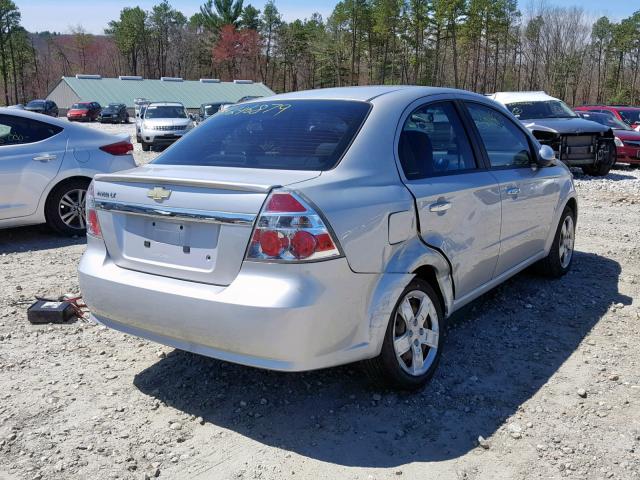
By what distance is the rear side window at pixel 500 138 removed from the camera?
4.36 metres

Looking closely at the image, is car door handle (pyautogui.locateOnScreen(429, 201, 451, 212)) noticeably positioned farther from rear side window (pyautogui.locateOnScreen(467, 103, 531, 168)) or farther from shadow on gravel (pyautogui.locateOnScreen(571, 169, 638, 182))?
shadow on gravel (pyautogui.locateOnScreen(571, 169, 638, 182))

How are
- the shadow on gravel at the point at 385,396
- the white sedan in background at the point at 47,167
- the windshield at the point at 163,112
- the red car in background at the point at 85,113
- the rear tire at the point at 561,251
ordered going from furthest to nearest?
the red car in background at the point at 85,113 → the windshield at the point at 163,112 → the white sedan in background at the point at 47,167 → the rear tire at the point at 561,251 → the shadow on gravel at the point at 385,396

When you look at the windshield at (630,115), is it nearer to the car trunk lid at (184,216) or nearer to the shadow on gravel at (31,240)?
the shadow on gravel at (31,240)

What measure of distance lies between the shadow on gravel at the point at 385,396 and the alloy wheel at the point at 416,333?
177 millimetres

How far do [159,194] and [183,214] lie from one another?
197mm

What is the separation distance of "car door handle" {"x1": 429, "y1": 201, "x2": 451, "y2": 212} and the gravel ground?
100 centimetres

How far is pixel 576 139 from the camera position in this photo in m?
12.6

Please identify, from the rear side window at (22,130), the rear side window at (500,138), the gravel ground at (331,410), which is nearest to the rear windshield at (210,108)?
the rear side window at (22,130)

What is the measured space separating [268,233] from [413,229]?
91 cm

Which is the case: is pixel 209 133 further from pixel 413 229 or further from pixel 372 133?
pixel 413 229

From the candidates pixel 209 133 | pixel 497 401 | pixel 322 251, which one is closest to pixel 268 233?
pixel 322 251

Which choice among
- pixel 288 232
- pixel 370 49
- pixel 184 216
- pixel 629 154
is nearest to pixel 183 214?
pixel 184 216

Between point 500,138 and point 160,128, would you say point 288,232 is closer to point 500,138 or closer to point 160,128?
point 500,138

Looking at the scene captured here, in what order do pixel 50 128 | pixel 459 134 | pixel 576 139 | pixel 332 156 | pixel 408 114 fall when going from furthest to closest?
pixel 576 139 → pixel 50 128 → pixel 459 134 → pixel 408 114 → pixel 332 156
